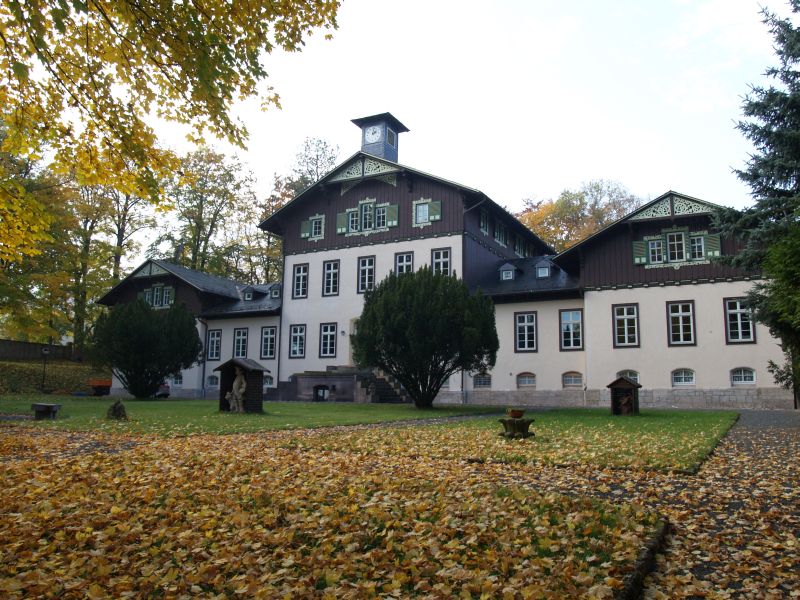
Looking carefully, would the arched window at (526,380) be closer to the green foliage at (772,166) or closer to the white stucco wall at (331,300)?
the white stucco wall at (331,300)

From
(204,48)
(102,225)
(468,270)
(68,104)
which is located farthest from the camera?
(102,225)

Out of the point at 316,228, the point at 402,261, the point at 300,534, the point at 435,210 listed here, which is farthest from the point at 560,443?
the point at 316,228

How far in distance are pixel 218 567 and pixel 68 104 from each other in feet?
22.5

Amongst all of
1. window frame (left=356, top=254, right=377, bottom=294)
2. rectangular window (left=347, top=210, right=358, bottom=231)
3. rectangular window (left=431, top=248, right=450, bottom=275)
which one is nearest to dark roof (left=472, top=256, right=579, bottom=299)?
rectangular window (left=431, top=248, right=450, bottom=275)

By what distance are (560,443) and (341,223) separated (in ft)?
75.5

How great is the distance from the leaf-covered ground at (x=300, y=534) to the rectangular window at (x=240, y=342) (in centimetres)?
2690

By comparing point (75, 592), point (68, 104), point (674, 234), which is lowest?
point (75, 592)

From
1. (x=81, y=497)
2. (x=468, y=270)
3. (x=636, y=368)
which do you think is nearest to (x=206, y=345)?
(x=468, y=270)

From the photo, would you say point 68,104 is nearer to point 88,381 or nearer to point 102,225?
point 88,381

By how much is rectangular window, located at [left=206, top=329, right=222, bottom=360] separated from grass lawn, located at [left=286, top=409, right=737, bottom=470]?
926 inches

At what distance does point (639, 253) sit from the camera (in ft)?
81.6

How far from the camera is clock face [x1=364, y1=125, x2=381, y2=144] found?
3328 cm

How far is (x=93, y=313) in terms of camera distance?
38.7 meters

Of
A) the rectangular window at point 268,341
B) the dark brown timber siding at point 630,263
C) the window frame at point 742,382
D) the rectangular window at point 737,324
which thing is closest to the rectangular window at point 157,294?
the rectangular window at point 268,341
